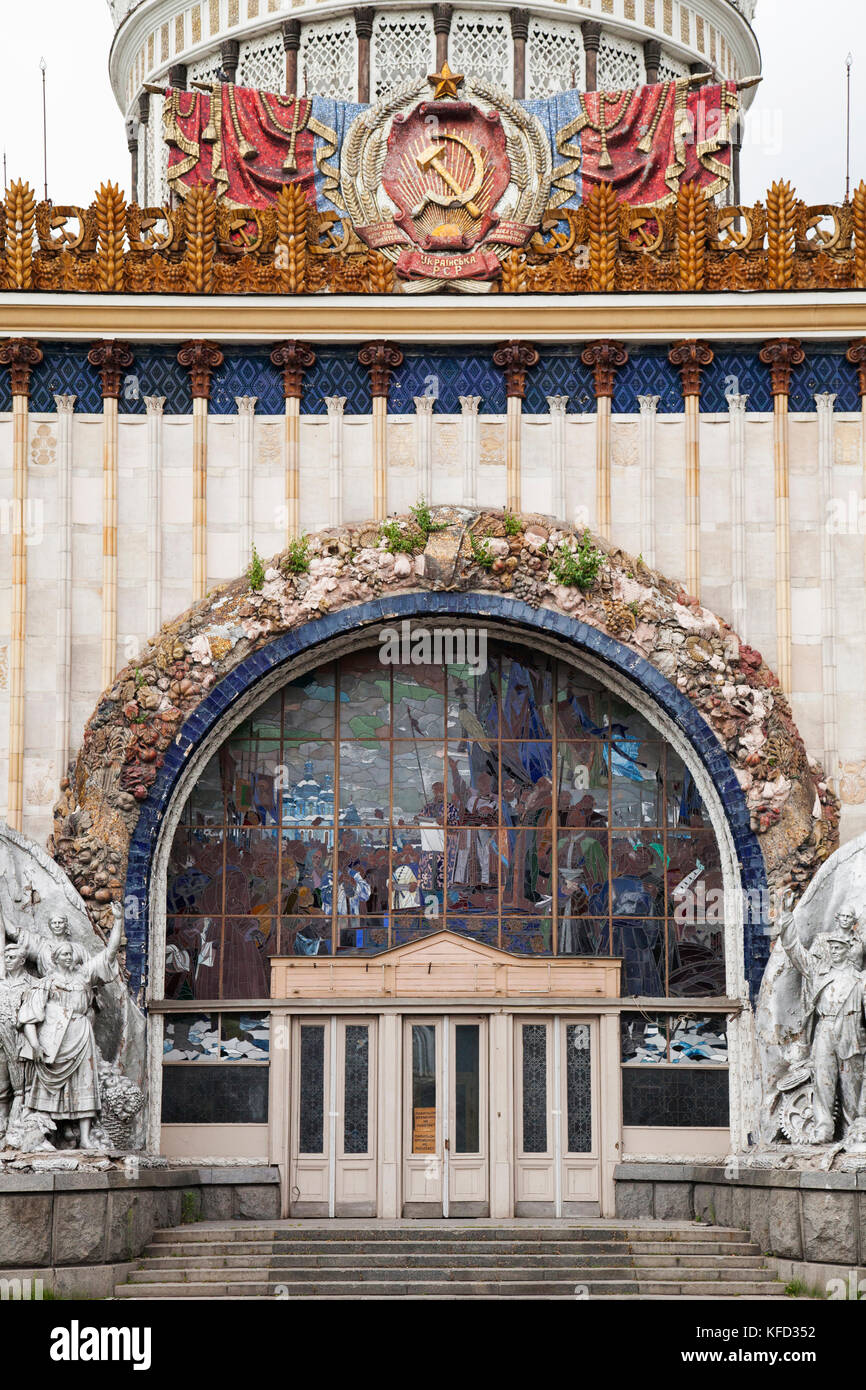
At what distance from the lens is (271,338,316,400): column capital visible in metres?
23.6

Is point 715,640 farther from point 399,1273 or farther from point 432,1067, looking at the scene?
point 399,1273

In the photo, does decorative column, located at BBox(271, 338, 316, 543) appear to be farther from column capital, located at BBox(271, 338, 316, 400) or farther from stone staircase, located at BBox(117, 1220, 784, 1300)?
stone staircase, located at BBox(117, 1220, 784, 1300)

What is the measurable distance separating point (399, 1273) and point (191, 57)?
59.2 feet

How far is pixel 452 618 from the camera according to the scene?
2350 cm

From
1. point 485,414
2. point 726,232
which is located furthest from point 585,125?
point 485,414

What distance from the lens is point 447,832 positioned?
23.7m

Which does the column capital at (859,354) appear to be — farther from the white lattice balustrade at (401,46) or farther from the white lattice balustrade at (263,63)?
the white lattice balustrade at (263,63)

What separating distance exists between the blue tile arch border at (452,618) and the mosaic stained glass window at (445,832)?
26.2 inches

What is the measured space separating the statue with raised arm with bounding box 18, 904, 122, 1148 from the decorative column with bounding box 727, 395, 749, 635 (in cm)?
769

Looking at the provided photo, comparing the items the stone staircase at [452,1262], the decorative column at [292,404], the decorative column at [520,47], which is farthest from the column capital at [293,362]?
the stone staircase at [452,1262]

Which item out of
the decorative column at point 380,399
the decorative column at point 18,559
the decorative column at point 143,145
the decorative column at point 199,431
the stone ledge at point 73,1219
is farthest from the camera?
the decorative column at point 143,145

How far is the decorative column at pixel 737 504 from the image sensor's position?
2344 cm

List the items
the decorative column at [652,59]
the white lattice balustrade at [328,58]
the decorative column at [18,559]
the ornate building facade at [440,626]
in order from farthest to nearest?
the decorative column at [652,59], the white lattice balustrade at [328,58], the ornate building facade at [440,626], the decorative column at [18,559]
